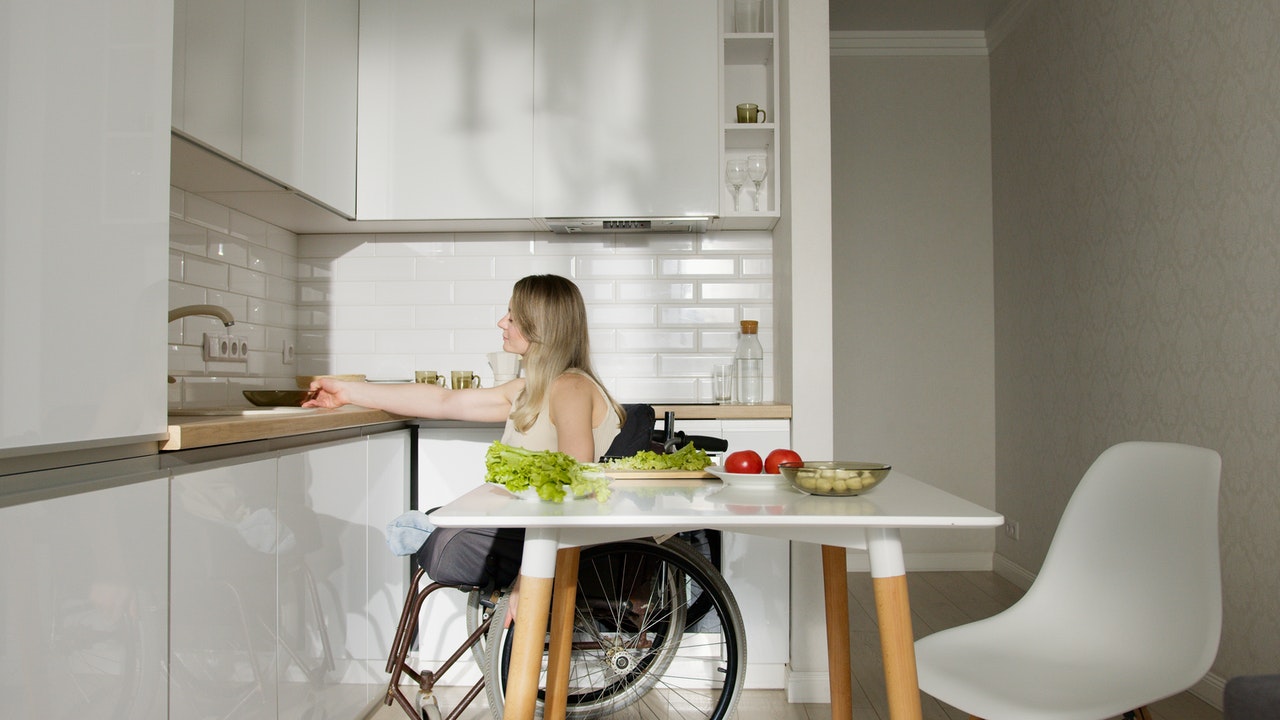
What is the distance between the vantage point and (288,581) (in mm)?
2104

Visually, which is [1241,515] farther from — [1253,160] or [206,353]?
[206,353]

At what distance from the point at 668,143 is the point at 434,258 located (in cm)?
105

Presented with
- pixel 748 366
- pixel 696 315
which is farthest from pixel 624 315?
pixel 748 366

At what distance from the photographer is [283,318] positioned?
11.5 feet

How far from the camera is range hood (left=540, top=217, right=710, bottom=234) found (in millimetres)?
3373

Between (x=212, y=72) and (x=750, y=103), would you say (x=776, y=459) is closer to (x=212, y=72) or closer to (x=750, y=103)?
(x=212, y=72)

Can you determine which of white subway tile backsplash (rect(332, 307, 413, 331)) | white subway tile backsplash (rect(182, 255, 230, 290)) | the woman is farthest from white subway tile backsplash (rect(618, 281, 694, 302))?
white subway tile backsplash (rect(182, 255, 230, 290))

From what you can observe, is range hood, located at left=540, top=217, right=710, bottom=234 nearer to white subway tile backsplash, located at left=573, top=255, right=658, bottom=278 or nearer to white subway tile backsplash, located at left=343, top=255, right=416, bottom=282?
white subway tile backsplash, located at left=573, top=255, right=658, bottom=278

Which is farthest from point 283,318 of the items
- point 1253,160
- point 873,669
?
point 1253,160

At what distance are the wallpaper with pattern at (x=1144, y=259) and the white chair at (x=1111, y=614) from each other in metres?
1.02

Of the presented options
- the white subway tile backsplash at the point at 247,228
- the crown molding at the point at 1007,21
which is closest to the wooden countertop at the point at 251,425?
the white subway tile backsplash at the point at 247,228

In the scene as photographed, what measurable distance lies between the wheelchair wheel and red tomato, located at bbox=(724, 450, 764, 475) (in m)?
0.76

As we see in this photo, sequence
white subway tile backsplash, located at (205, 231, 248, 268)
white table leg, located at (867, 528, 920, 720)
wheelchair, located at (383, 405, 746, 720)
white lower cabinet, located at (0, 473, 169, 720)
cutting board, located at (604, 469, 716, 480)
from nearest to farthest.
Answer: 1. white lower cabinet, located at (0, 473, 169, 720)
2. white table leg, located at (867, 528, 920, 720)
3. cutting board, located at (604, 469, 716, 480)
4. wheelchair, located at (383, 405, 746, 720)
5. white subway tile backsplash, located at (205, 231, 248, 268)

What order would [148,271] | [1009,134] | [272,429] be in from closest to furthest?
[148,271] < [272,429] < [1009,134]
